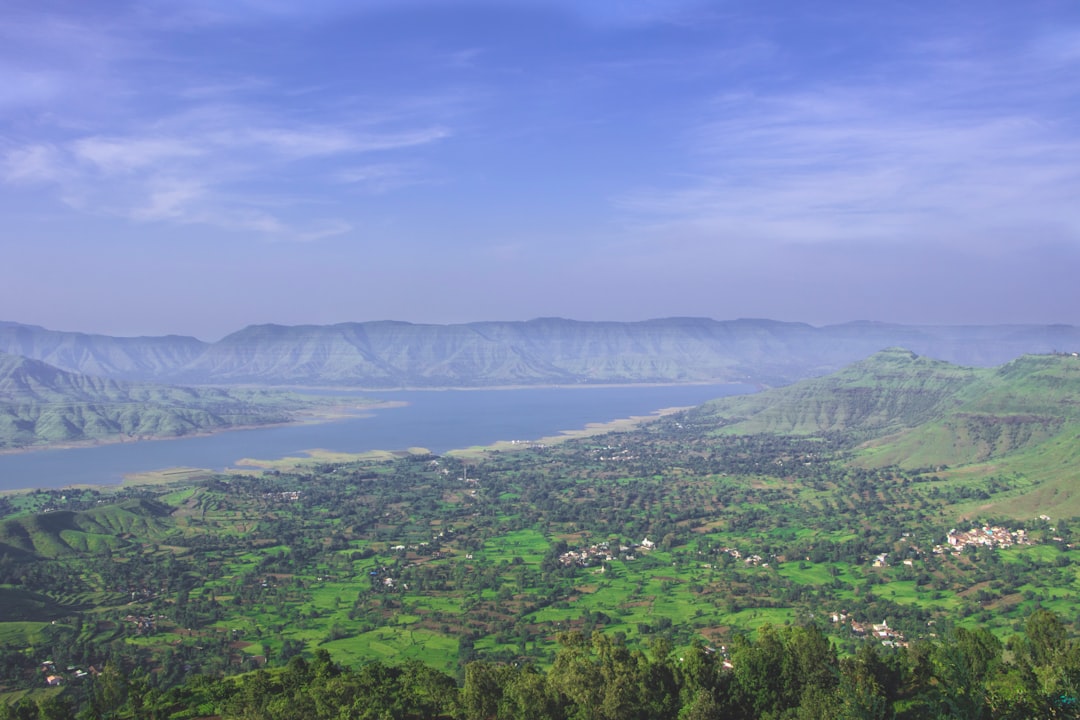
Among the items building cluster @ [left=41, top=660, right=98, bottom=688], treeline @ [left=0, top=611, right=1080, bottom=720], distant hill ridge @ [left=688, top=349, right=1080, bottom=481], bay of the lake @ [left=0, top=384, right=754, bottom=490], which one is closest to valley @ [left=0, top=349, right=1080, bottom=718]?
distant hill ridge @ [left=688, top=349, right=1080, bottom=481]

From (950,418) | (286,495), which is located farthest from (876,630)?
(950,418)

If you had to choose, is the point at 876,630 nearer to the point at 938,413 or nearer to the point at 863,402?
the point at 938,413

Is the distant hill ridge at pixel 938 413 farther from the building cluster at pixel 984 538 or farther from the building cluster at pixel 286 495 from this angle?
the building cluster at pixel 286 495

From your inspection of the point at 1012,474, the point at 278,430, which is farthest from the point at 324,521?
the point at 278,430

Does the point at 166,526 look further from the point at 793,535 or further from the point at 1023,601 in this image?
the point at 1023,601

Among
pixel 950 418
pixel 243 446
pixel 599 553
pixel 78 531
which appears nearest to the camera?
pixel 599 553

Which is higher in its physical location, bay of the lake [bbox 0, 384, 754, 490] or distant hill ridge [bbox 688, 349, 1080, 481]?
distant hill ridge [bbox 688, 349, 1080, 481]

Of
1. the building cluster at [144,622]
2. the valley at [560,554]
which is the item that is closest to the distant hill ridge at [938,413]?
the valley at [560,554]

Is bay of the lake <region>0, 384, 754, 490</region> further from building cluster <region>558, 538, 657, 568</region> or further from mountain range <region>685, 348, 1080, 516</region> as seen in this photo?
building cluster <region>558, 538, 657, 568</region>
